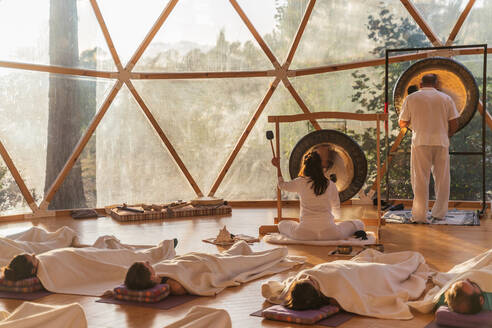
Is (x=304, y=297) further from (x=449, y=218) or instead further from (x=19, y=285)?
(x=449, y=218)

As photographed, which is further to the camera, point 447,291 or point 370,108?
point 370,108

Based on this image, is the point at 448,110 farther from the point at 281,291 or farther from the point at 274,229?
the point at 281,291

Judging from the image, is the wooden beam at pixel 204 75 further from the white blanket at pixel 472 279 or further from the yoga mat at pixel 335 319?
the yoga mat at pixel 335 319

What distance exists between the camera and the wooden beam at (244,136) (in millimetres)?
9273

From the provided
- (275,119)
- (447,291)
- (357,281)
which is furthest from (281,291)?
(275,119)

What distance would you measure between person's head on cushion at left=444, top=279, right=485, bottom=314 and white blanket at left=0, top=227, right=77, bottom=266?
3.31 m

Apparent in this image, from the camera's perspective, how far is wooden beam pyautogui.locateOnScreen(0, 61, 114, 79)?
27.1 ft

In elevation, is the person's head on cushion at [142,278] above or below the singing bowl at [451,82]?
below

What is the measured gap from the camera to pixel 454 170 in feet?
27.6

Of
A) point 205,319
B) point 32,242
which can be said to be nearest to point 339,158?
point 32,242

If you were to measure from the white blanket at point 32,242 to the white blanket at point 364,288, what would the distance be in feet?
7.24

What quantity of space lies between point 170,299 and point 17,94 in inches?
208

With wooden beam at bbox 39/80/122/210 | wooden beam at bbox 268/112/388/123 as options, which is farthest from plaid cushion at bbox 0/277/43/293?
wooden beam at bbox 39/80/122/210

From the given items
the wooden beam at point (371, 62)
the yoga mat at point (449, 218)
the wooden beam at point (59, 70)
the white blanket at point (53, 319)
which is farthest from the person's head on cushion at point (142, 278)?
the wooden beam at point (371, 62)
